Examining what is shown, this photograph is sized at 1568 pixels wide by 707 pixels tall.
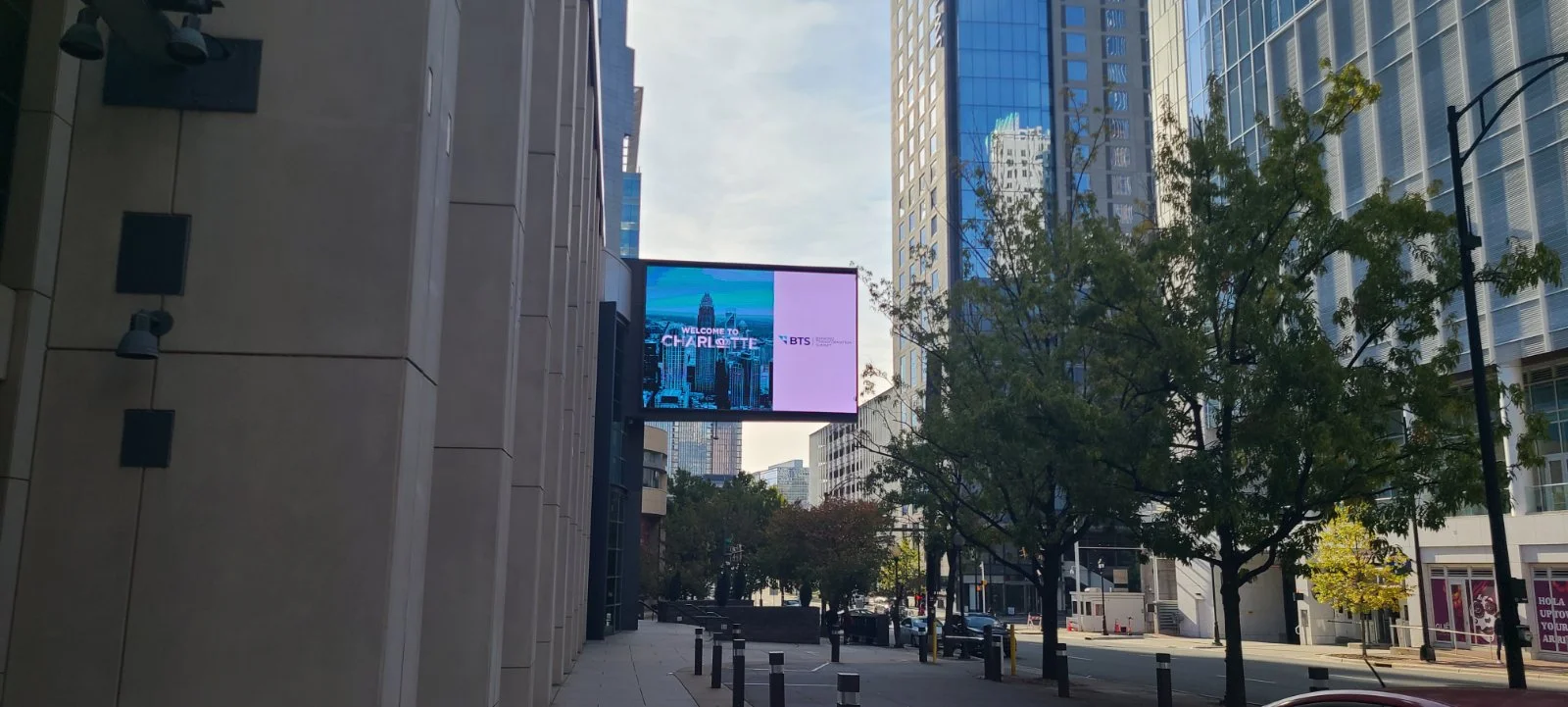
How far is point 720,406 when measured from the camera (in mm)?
41781

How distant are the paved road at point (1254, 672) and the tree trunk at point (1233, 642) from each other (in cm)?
462

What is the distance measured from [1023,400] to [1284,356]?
167 inches

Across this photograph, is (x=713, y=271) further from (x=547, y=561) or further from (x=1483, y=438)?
(x=1483, y=438)

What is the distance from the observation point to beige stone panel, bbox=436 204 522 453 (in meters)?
10.3

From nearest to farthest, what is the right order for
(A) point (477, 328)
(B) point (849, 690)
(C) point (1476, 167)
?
(B) point (849, 690), (A) point (477, 328), (C) point (1476, 167)

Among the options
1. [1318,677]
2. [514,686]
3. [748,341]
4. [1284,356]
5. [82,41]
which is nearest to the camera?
[82,41]

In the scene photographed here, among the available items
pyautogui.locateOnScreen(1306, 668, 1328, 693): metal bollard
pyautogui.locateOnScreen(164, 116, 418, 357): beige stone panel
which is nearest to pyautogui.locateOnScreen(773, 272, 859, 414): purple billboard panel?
pyautogui.locateOnScreen(1306, 668, 1328, 693): metal bollard

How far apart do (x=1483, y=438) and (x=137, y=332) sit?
49.9 ft

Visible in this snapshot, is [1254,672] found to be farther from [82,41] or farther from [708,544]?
[708,544]

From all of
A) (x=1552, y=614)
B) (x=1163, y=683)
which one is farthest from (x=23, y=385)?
(x=1552, y=614)

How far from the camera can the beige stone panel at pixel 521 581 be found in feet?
42.7

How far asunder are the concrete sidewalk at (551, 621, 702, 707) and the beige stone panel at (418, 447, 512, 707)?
8148 millimetres

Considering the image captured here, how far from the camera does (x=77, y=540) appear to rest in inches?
257

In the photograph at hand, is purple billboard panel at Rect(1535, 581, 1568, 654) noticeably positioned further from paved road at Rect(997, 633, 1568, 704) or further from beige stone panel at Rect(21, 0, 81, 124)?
beige stone panel at Rect(21, 0, 81, 124)
